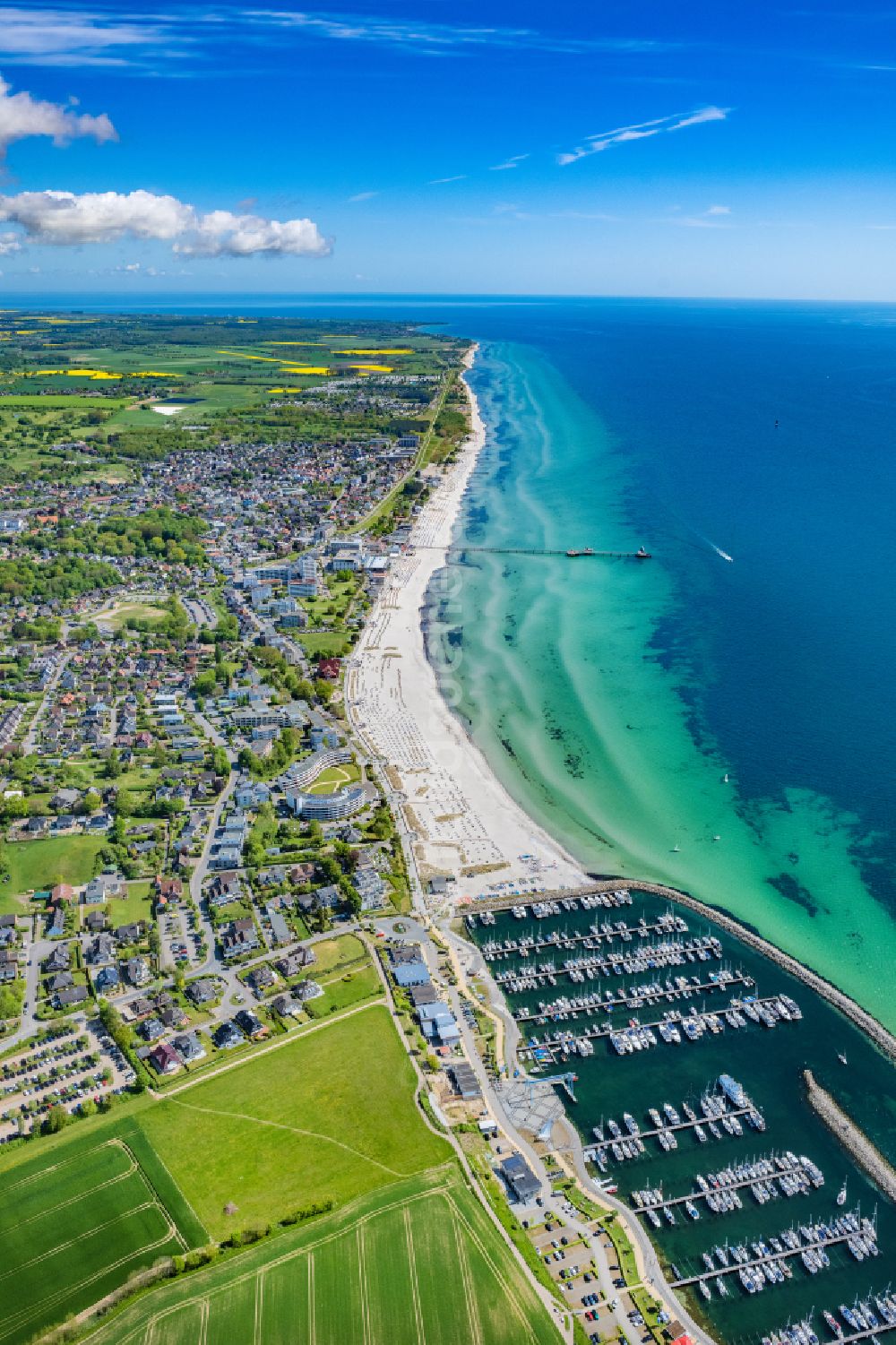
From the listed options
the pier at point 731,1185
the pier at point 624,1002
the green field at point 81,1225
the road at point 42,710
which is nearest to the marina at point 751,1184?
the pier at point 731,1185

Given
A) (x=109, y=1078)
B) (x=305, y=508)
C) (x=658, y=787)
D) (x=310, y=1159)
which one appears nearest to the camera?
(x=310, y=1159)

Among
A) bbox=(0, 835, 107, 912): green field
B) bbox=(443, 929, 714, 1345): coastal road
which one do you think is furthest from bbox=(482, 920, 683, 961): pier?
bbox=(0, 835, 107, 912): green field

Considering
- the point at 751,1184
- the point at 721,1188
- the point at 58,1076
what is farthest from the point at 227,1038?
the point at 751,1184

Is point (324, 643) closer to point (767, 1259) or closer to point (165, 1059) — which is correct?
point (165, 1059)

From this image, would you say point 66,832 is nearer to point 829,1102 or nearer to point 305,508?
point 829,1102

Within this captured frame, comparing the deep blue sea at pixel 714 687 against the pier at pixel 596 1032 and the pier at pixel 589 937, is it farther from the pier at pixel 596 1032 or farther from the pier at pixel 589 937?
the pier at pixel 596 1032

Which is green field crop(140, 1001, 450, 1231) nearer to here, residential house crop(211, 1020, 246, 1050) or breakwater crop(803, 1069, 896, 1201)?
residential house crop(211, 1020, 246, 1050)

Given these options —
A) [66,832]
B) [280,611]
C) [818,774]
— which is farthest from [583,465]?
[66,832]
